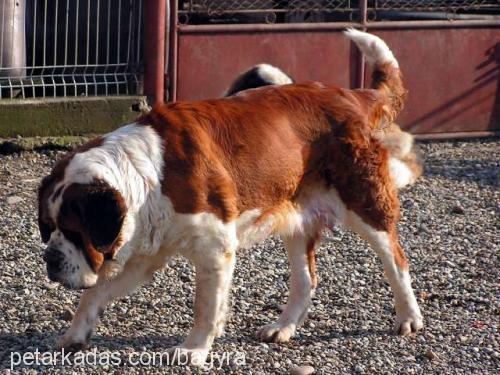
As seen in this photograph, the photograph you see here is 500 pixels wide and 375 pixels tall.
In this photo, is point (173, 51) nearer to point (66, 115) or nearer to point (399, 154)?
point (66, 115)

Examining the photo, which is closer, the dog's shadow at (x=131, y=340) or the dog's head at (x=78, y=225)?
the dog's head at (x=78, y=225)

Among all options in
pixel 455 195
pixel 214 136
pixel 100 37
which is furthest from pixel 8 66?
A: pixel 214 136

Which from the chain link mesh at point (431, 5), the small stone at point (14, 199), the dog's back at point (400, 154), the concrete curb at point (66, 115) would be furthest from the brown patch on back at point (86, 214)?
the chain link mesh at point (431, 5)

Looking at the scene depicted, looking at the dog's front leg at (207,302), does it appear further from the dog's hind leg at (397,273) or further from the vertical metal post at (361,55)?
the vertical metal post at (361,55)

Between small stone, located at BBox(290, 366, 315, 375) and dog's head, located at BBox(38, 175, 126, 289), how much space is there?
3.30ft

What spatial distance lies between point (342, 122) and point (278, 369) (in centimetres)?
128

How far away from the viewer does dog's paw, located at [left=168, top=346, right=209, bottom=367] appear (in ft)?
17.4

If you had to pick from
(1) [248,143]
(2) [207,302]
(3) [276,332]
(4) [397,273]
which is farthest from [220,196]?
(4) [397,273]

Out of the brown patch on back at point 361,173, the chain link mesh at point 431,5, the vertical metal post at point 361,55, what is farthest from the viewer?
the chain link mesh at point 431,5

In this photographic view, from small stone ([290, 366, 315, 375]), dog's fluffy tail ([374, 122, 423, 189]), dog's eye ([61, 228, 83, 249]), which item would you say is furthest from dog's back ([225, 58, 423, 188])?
dog's eye ([61, 228, 83, 249])

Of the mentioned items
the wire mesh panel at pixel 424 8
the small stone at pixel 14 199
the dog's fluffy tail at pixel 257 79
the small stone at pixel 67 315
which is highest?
the wire mesh panel at pixel 424 8

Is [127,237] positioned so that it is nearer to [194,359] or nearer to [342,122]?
[194,359]

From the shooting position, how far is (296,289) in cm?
595

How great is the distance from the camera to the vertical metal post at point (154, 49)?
380 inches
